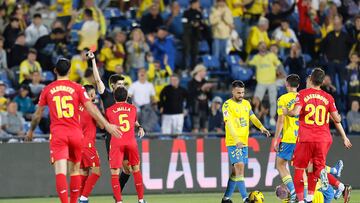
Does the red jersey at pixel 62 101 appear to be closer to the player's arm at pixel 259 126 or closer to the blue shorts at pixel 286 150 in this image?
the player's arm at pixel 259 126

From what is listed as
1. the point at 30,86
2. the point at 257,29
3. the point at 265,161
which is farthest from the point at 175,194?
the point at 257,29

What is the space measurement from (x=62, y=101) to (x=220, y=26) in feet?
41.3

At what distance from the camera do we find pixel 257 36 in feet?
90.7

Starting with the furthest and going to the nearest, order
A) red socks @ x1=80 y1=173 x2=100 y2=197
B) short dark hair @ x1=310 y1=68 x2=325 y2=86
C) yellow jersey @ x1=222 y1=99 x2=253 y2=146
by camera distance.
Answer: yellow jersey @ x1=222 y1=99 x2=253 y2=146 → red socks @ x1=80 y1=173 x2=100 y2=197 → short dark hair @ x1=310 y1=68 x2=325 y2=86

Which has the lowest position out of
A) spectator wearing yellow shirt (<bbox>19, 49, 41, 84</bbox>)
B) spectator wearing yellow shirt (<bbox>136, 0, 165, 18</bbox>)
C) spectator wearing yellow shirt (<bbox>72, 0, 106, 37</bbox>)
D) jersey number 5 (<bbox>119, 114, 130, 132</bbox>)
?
jersey number 5 (<bbox>119, 114, 130, 132</bbox>)

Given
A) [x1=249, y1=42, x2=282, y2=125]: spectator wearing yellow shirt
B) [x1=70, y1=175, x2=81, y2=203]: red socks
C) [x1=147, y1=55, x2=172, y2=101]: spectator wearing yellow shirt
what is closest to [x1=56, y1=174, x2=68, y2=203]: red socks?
[x1=70, y1=175, x2=81, y2=203]: red socks

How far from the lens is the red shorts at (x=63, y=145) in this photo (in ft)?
50.1

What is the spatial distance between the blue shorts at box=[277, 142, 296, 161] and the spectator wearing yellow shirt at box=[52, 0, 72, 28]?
10442 mm

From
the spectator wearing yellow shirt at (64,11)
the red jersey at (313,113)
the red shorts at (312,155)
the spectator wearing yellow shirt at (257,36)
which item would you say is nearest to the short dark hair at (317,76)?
the red jersey at (313,113)

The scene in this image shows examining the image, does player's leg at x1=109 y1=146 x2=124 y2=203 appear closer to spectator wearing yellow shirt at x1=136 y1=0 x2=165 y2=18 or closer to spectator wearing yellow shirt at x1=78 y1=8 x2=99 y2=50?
spectator wearing yellow shirt at x1=78 y1=8 x2=99 y2=50

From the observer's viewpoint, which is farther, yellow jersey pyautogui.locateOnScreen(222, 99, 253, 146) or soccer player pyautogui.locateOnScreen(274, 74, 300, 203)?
yellow jersey pyautogui.locateOnScreen(222, 99, 253, 146)

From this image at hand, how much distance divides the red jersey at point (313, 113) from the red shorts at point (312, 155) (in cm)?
8

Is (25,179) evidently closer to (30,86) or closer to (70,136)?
(30,86)

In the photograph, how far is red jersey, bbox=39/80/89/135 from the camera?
15.3 metres
